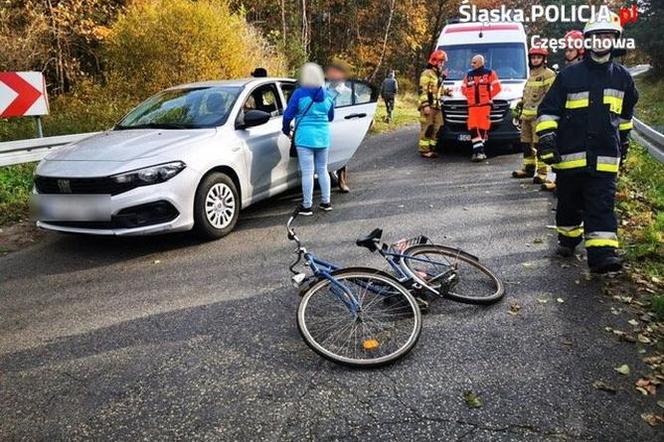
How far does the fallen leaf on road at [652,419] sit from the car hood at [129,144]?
4543mm

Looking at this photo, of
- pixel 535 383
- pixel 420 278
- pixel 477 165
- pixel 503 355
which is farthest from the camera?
pixel 477 165

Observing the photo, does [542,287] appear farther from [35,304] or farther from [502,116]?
[502,116]

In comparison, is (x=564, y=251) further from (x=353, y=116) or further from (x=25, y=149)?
(x=25, y=149)

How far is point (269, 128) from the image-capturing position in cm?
672

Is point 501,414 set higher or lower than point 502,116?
lower

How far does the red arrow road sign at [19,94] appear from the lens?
23.9 feet

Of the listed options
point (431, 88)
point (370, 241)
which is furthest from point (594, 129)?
point (431, 88)

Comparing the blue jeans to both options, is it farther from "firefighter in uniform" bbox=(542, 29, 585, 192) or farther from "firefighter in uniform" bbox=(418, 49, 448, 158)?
"firefighter in uniform" bbox=(418, 49, 448, 158)

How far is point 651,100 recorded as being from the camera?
31469 millimetres

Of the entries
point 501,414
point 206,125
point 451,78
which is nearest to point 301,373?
point 501,414

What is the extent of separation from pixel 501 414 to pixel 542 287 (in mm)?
1917

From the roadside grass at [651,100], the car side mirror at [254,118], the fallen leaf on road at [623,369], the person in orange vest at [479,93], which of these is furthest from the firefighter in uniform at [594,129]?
the roadside grass at [651,100]

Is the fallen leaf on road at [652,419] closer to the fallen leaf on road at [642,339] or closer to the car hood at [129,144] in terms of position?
the fallen leaf on road at [642,339]

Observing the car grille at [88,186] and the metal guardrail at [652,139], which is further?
the metal guardrail at [652,139]
